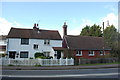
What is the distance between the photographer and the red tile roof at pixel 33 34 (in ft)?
107

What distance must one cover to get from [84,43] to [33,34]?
12.6m

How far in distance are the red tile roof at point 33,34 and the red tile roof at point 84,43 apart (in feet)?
11.6

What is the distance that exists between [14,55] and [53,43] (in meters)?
8.31

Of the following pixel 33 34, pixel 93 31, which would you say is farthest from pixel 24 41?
A: pixel 93 31

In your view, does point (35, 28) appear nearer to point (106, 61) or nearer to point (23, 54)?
point (23, 54)

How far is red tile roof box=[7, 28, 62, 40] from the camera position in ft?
107

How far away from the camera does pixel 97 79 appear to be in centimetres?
1119

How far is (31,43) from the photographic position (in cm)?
3300

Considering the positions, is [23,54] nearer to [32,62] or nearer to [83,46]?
[32,62]

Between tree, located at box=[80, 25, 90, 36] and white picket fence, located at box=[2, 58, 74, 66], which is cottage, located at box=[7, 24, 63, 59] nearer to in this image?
white picket fence, located at box=[2, 58, 74, 66]

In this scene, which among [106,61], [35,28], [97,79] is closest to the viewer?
[97,79]

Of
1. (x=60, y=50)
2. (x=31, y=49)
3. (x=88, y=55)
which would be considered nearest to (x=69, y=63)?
(x=60, y=50)

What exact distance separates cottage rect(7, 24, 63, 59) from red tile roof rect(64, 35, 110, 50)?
3.40m

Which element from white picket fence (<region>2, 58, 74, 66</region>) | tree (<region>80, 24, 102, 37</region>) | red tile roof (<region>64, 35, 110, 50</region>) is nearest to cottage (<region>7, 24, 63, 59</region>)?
red tile roof (<region>64, 35, 110, 50</region>)
